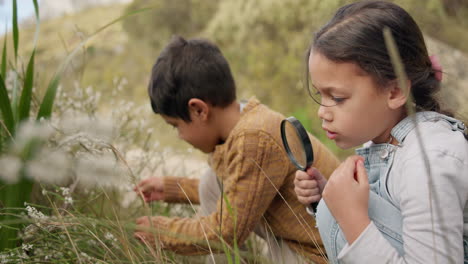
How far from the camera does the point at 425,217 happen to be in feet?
3.79

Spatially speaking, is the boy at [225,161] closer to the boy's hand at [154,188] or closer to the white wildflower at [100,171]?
the boy's hand at [154,188]

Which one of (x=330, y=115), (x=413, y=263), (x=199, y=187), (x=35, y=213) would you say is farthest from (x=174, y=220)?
(x=413, y=263)

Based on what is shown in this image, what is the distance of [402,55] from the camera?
1339 millimetres

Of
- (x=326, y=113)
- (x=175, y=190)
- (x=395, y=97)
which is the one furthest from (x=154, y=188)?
(x=395, y=97)

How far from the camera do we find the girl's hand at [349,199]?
1246mm

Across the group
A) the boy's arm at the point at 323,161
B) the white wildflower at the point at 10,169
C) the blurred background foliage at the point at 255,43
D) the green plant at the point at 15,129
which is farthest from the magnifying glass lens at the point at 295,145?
the blurred background foliage at the point at 255,43

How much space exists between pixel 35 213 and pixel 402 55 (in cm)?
120

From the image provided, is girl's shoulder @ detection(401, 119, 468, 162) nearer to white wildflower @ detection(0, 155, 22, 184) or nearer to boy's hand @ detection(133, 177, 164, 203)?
white wildflower @ detection(0, 155, 22, 184)

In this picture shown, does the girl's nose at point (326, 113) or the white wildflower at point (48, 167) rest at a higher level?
the girl's nose at point (326, 113)

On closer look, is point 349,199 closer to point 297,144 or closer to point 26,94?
point 297,144

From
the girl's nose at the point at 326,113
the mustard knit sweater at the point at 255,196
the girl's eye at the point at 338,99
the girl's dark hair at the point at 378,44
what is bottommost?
the mustard knit sweater at the point at 255,196

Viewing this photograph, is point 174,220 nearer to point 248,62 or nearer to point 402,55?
point 402,55

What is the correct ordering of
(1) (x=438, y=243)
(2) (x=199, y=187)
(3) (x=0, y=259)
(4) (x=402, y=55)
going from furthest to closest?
1. (2) (x=199, y=187)
2. (3) (x=0, y=259)
3. (4) (x=402, y=55)
4. (1) (x=438, y=243)

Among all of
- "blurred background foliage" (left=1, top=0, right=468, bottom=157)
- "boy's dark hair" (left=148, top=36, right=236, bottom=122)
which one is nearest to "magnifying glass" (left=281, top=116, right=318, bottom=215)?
"boy's dark hair" (left=148, top=36, right=236, bottom=122)
